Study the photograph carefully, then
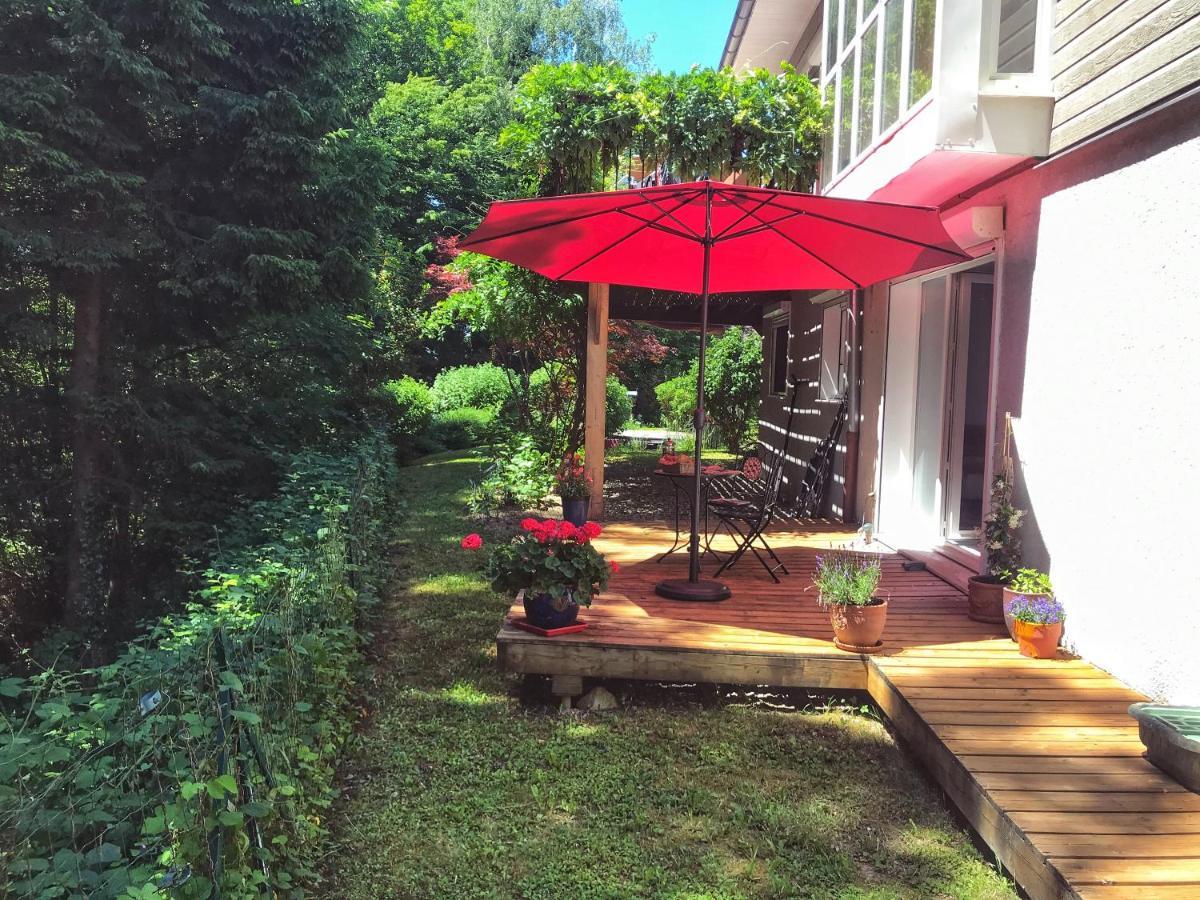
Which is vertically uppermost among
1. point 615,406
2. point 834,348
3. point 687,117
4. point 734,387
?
point 687,117

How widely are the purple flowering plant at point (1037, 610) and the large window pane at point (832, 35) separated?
5.10 metres

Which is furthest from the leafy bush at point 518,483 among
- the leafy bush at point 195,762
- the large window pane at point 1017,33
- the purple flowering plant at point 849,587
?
the large window pane at point 1017,33

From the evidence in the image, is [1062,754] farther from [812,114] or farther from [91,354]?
[91,354]

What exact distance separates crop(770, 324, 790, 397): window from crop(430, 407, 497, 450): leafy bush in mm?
7544

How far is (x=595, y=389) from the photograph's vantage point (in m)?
8.45

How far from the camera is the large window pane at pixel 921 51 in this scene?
15.9 feet

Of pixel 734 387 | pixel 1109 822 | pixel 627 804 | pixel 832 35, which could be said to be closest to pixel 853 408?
pixel 832 35

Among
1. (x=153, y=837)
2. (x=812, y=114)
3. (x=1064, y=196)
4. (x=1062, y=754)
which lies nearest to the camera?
(x=153, y=837)

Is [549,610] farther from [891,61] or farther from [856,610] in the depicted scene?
[891,61]

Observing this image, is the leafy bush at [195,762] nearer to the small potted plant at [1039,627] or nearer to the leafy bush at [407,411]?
the small potted plant at [1039,627]

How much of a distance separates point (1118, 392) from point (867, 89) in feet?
11.4

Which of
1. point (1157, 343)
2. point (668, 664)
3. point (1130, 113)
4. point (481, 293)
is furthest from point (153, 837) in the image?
point (481, 293)

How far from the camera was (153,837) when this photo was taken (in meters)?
2.12

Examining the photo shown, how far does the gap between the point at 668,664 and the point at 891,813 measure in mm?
1219
